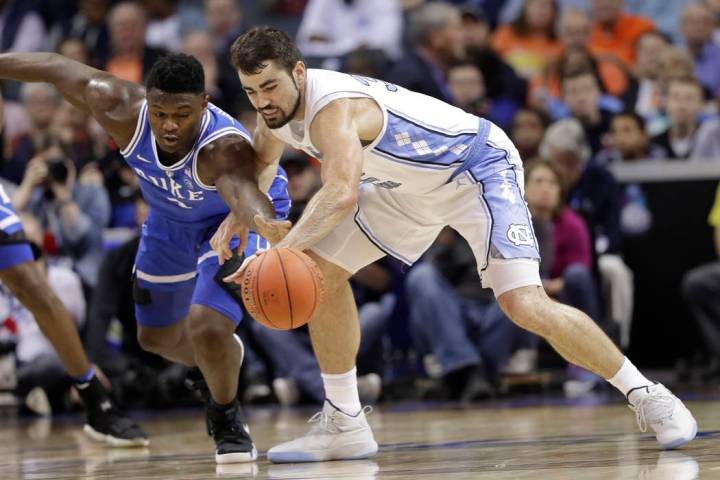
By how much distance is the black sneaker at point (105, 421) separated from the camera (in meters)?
6.21

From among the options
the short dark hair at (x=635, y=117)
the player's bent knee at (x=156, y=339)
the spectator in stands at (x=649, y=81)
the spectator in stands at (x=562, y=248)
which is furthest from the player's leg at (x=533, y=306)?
the spectator in stands at (x=649, y=81)

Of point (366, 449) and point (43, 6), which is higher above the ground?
point (43, 6)

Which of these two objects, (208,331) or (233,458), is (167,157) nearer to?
(208,331)

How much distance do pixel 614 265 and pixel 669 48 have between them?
2.18 m

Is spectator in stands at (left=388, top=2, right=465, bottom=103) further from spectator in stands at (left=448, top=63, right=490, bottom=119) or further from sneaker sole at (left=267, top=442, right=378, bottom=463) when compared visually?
sneaker sole at (left=267, top=442, right=378, bottom=463)

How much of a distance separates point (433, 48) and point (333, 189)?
6165 mm

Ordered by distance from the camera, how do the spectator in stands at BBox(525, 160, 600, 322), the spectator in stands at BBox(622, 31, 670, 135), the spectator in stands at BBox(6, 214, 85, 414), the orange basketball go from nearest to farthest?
1. the orange basketball
2. the spectator in stands at BBox(525, 160, 600, 322)
3. the spectator in stands at BBox(6, 214, 85, 414)
4. the spectator in stands at BBox(622, 31, 670, 135)

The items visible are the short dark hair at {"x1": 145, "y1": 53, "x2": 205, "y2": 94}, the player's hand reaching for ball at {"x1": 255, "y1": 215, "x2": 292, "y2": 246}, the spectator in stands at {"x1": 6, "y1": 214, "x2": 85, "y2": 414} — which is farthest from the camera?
the spectator in stands at {"x1": 6, "y1": 214, "x2": 85, "y2": 414}

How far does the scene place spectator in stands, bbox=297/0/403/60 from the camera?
1109cm

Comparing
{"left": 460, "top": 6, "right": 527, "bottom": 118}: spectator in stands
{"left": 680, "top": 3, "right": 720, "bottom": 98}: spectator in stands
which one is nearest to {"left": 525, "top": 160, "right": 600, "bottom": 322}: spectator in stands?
{"left": 460, "top": 6, "right": 527, "bottom": 118}: spectator in stands

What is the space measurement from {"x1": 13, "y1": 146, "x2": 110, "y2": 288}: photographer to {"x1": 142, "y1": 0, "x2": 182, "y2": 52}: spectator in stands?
308 cm

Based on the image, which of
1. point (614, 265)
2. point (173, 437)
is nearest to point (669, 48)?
point (614, 265)

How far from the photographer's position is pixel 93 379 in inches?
251

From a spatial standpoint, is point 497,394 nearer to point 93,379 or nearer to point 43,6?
point 93,379
